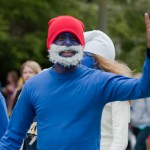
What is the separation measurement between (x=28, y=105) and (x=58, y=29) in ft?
1.84

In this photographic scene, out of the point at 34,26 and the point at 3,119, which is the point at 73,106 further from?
the point at 34,26

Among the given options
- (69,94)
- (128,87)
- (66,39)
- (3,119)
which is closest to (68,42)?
(66,39)

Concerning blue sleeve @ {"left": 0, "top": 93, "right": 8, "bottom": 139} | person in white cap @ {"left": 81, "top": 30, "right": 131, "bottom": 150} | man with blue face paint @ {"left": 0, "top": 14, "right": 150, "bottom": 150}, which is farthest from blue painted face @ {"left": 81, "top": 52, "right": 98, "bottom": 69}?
man with blue face paint @ {"left": 0, "top": 14, "right": 150, "bottom": 150}

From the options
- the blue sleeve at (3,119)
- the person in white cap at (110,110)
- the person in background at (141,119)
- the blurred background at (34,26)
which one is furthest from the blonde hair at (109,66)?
the blurred background at (34,26)

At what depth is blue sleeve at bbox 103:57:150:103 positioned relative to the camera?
15.0ft

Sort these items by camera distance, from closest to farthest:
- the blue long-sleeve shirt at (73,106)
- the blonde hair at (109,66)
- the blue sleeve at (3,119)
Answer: the blue long-sleeve shirt at (73,106) → the blonde hair at (109,66) → the blue sleeve at (3,119)

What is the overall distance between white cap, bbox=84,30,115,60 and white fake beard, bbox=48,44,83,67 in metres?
1.16

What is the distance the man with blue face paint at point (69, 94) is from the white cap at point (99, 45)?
113 centimetres

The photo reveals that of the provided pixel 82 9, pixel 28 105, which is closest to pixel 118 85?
pixel 28 105

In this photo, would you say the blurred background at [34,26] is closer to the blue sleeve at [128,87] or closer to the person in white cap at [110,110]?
the person in white cap at [110,110]

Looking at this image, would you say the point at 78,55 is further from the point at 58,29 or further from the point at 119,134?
the point at 119,134

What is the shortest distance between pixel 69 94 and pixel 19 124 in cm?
48

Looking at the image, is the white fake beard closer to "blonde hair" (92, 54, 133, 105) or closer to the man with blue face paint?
the man with blue face paint

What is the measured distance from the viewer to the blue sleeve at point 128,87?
4.57 metres
